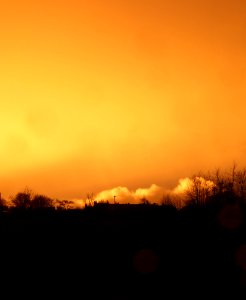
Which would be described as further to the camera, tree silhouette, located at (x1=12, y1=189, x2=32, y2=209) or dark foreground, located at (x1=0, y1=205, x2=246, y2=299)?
tree silhouette, located at (x1=12, y1=189, x2=32, y2=209)

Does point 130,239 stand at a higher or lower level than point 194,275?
higher

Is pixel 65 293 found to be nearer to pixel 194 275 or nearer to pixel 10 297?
pixel 10 297

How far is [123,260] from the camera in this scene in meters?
25.5

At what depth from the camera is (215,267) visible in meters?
24.3

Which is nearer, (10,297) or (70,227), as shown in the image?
(10,297)

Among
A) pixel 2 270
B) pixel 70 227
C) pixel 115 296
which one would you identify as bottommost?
pixel 115 296

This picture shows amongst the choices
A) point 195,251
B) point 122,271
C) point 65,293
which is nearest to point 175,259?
point 195,251

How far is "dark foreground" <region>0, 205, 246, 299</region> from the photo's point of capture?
2016 cm

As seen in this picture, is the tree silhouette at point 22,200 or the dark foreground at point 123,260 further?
the tree silhouette at point 22,200

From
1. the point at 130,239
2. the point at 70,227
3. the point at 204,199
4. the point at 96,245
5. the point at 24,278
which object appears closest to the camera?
the point at 24,278

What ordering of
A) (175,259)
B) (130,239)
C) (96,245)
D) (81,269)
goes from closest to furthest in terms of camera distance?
(81,269)
(175,259)
(96,245)
(130,239)

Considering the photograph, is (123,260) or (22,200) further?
(22,200)

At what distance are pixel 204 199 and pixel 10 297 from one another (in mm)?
66420

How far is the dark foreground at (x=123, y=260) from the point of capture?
66.1 ft
